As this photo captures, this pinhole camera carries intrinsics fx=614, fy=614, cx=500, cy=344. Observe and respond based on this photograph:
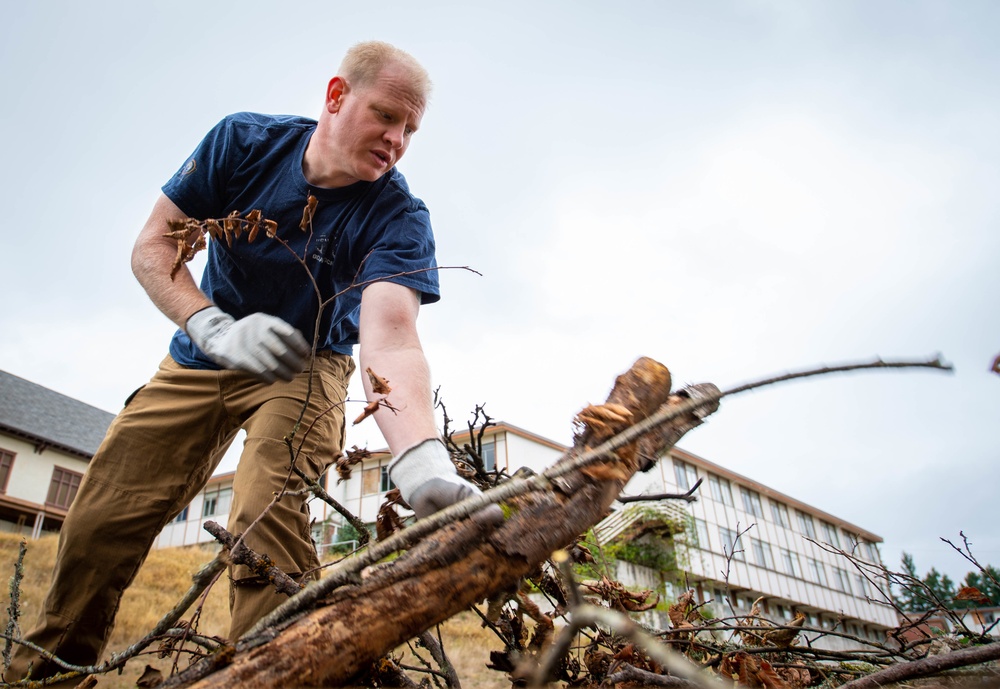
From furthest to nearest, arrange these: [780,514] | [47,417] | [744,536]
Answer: [780,514] < [744,536] < [47,417]

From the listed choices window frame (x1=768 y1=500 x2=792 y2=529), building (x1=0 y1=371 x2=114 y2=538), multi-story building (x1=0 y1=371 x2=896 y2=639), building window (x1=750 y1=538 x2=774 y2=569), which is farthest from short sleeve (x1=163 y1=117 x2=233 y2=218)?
window frame (x1=768 y1=500 x2=792 y2=529)

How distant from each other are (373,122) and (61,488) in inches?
1044

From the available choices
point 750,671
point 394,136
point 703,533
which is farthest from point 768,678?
point 703,533

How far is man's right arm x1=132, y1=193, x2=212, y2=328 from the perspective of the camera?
240cm

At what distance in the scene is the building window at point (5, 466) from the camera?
2111cm

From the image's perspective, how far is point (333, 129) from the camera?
272cm

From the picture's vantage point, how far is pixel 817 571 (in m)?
30.7

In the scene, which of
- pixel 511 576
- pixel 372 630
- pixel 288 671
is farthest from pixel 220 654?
pixel 511 576

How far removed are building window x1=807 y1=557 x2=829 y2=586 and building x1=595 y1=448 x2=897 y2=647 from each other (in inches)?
1.9

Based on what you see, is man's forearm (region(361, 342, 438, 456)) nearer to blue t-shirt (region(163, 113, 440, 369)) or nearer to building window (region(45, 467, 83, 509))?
blue t-shirt (region(163, 113, 440, 369))

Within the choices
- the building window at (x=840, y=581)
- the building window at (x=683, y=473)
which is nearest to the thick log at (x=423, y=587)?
the building window at (x=683, y=473)

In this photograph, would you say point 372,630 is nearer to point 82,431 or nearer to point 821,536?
point 82,431

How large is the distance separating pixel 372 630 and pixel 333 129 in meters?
2.20

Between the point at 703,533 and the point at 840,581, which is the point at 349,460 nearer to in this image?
the point at 703,533
